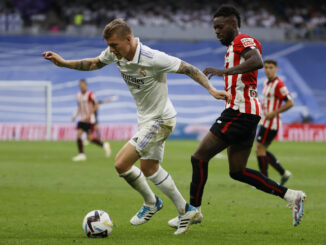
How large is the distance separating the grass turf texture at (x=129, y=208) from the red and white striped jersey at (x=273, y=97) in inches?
51.3

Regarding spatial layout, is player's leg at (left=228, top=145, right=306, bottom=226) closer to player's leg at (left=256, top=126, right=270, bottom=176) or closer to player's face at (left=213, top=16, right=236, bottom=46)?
player's face at (left=213, top=16, right=236, bottom=46)

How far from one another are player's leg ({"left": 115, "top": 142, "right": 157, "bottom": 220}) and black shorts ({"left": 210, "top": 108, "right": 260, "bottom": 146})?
0.99 m

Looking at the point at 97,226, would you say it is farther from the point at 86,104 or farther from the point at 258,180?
the point at 86,104

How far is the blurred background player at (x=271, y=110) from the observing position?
38.4ft

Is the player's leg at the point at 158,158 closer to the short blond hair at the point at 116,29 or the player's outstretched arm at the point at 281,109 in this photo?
the short blond hair at the point at 116,29

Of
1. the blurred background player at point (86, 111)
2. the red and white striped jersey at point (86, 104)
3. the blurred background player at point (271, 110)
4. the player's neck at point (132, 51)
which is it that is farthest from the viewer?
the red and white striped jersey at point (86, 104)

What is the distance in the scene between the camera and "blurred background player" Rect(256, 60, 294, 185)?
11.7m

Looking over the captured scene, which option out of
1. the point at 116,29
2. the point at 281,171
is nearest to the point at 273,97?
the point at 281,171

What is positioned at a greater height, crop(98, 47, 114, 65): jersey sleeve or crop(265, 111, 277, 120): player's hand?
crop(98, 47, 114, 65): jersey sleeve

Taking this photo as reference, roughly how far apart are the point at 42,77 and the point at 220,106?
10.5m

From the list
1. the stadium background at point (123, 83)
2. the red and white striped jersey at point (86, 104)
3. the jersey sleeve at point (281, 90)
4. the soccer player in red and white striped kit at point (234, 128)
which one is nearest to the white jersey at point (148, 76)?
the soccer player in red and white striped kit at point (234, 128)

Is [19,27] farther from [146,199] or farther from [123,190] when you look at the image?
[146,199]

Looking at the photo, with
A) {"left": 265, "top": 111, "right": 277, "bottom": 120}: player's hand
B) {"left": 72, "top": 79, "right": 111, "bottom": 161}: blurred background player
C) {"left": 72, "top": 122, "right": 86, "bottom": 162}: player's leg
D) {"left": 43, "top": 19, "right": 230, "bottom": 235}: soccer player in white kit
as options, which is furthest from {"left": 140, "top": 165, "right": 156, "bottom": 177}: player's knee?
{"left": 72, "top": 79, "right": 111, "bottom": 161}: blurred background player

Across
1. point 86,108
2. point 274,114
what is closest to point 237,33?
point 274,114
